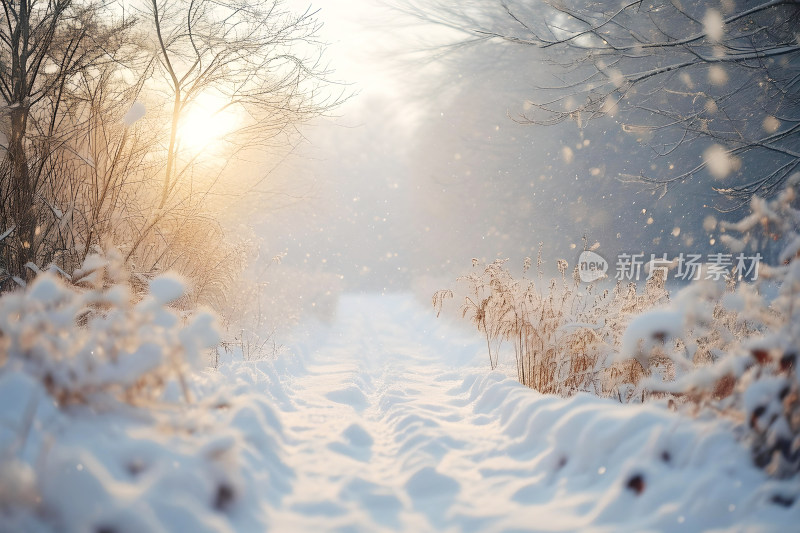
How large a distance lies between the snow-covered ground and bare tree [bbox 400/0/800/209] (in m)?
3.72

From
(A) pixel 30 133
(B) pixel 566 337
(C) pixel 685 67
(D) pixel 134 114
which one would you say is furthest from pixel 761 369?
(C) pixel 685 67

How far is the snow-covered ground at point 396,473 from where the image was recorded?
1.42 metres

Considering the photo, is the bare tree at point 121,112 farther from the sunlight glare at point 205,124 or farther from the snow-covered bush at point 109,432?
the snow-covered bush at point 109,432

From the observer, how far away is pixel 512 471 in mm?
2256

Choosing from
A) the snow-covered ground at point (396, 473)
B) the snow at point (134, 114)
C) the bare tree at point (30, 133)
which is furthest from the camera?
the bare tree at point (30, 133)

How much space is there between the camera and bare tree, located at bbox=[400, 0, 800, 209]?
4547 millimetres

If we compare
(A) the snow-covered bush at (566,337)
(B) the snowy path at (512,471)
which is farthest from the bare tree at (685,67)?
(B) the snowy path at (512,471)

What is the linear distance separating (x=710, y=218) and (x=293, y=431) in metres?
14.9

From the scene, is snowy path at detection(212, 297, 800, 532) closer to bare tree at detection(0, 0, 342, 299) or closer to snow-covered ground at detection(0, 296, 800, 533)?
snow-covered ground at detection(0, 296, 800, 533)

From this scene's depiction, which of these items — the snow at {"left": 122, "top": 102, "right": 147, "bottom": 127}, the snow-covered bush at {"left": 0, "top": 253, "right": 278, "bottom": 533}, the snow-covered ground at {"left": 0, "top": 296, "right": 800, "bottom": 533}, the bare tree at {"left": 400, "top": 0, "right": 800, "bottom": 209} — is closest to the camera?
the snow-covered bush at {"left": 0, "top": 253, "right": 278, "bottom": 533}

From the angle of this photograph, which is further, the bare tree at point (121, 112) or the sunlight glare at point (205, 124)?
the sunlight glare at point (205, 124)

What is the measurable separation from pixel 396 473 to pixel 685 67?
659 centimetres

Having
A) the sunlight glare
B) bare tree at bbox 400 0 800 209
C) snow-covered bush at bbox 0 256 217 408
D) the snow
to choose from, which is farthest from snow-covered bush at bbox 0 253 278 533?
bare tree at bbox 400 0 800 209

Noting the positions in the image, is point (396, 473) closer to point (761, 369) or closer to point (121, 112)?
point (761, 369)
